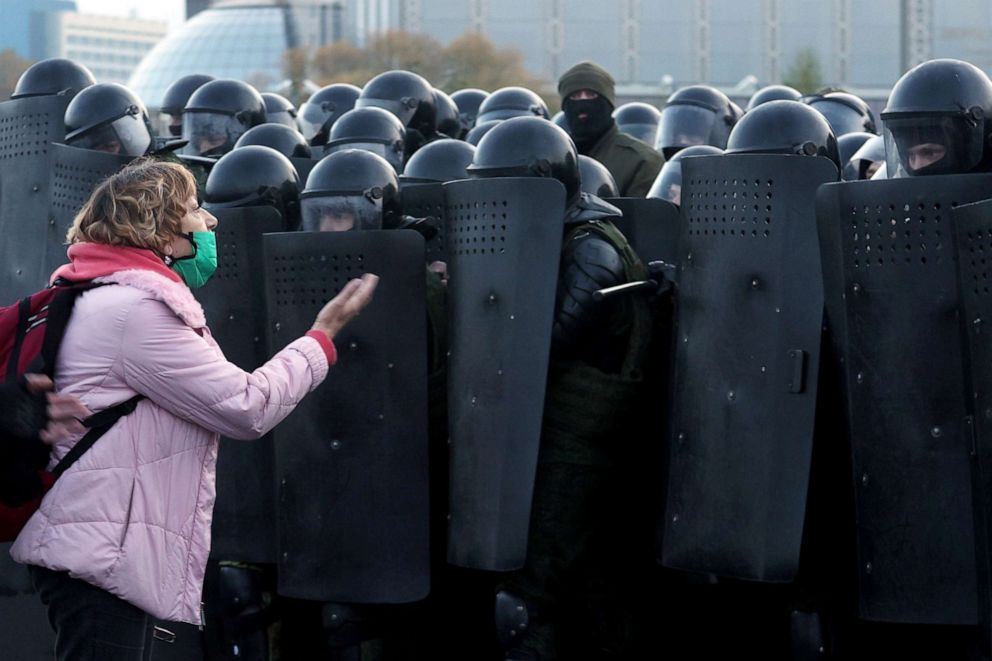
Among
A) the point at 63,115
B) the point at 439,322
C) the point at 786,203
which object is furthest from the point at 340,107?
the point at 786,203

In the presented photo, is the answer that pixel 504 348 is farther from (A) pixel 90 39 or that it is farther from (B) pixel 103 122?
(A) pixel 90 39

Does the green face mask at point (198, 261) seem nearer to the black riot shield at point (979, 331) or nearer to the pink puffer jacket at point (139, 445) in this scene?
the pink puffer jacket at point (139, 445)

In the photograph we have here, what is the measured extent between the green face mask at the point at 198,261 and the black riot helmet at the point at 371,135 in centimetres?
384

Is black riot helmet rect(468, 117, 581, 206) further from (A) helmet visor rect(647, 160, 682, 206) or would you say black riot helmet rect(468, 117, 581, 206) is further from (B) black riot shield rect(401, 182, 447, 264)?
(A) helmet visor rect(647, 160, 682, 206)

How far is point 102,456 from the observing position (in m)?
4.00

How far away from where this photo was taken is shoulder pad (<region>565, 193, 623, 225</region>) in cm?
574

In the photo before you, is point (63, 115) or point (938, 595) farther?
point (63, 115)

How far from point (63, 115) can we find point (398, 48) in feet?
129

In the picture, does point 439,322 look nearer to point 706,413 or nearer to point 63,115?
point 706,413

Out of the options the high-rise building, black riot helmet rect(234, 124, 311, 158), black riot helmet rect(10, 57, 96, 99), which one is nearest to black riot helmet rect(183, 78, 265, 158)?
black riot helmet rect(234, 124, 311, 158)

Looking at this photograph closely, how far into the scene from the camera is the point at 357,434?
5645 mm

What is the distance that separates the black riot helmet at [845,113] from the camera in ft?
30.9

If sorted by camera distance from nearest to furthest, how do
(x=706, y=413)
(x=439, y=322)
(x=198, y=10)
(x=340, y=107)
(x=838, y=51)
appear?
(x=706, y=413), (x=439, y=322), (x=340, y=107), (x=838, y=51), (x=198, y=10)

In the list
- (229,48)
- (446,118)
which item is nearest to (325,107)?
(446,118)
